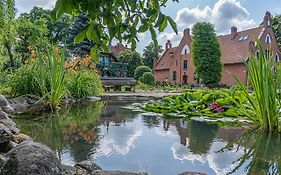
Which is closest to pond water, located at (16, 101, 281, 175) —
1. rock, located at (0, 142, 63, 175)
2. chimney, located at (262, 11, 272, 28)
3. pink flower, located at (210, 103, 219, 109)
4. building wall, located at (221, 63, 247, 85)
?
rock, located at (0, 142, 63, 175)

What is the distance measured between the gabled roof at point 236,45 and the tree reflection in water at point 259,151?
78.1 ft

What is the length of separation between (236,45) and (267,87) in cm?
2643

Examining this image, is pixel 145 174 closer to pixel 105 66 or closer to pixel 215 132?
pixel 215 132

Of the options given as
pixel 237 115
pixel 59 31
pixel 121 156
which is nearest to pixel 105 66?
pixel 59 31

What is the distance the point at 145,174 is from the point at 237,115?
3.06 metres

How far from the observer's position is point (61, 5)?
0.72m

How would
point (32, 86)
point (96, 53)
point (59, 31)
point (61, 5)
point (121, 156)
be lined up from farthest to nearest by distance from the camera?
point (59, 31) < point (32, 86) < point (121, 156) < point (96, 53) < point (61, 5)

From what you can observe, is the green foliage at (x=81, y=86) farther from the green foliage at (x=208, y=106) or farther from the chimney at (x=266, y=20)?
the chimney at (x=266, y=20)

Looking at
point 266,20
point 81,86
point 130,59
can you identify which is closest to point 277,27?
point 266,20

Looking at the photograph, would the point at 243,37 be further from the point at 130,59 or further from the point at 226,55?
the point at 130,59

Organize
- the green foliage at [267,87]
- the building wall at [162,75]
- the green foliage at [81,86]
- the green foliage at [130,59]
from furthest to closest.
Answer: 1. the building wall at [162,75]
2. the green foliage at [130,59]
3. the green foliage at [81,86]
4. the green foliage at [267,87]

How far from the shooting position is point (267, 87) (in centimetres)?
301

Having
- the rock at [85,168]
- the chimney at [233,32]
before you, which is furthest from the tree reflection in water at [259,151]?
the chimney at [233,32]

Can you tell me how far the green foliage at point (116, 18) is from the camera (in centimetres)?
80
